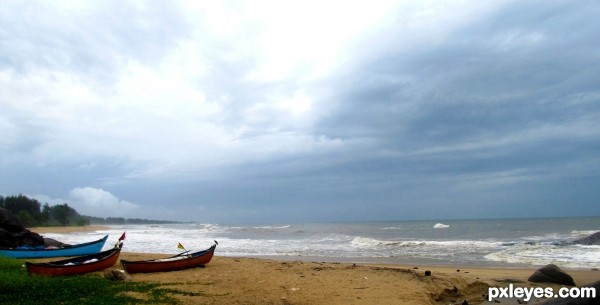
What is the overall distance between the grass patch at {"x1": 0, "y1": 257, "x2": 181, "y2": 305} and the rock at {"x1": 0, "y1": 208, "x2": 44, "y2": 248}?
14.6 meters

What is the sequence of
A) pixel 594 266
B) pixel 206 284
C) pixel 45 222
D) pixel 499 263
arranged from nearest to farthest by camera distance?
1. pixel 206 284
2. pixel 594 266
3. pixel 499 263
4. pixel 45 222

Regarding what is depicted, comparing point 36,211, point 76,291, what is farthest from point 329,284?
point 36,211

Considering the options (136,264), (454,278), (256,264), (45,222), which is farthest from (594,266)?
(45,222)

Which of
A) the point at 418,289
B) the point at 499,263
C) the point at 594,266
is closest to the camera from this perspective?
the point at 418,289

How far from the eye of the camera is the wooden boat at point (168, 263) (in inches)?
586

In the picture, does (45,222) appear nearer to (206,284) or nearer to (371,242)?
(371,242)

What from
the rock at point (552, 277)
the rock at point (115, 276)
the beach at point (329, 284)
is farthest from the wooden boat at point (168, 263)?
the rock at point (552, 277)

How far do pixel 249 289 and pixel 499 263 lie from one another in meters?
13.9

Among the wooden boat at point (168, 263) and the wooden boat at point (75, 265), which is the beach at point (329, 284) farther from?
the wooden boat at point (75, 265)

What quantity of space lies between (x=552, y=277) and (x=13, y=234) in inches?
1121

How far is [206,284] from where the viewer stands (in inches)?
504

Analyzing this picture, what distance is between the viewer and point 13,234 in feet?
84.2

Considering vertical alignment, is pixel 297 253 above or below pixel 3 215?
below

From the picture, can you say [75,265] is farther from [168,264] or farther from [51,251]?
[51,251]
